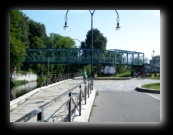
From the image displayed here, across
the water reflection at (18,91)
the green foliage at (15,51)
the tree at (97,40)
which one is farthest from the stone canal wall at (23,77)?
the tree at (97,40)

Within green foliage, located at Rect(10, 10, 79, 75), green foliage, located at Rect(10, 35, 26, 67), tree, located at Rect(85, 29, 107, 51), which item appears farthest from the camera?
tree, located at Rect(85, 29, 107, 51)

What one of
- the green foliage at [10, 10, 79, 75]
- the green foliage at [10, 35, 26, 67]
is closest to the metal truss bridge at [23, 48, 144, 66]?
the green foliage at [10, 10, 79, 75]

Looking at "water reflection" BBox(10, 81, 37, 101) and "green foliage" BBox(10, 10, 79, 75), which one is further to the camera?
"green foliage" BBox(10, 10, 79, 75)

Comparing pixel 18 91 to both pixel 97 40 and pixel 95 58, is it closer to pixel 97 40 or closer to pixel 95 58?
pixel 95 58

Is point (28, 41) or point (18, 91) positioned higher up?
point (28, 41)

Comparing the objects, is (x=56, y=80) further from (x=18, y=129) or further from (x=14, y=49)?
(x=18, y=129)

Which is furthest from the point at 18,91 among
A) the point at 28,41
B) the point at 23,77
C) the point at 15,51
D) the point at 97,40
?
the point at 97,40

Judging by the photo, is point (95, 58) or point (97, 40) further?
point (97, 40)

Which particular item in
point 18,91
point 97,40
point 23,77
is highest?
point 97,40

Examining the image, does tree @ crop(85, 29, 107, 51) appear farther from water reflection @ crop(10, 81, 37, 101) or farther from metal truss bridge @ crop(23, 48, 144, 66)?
water reflection @ crop(10, 81, 37, 101)

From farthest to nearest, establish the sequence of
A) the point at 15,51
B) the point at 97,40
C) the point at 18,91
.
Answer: the point at 97,40 < the point at 15,51 < the point at 18,91

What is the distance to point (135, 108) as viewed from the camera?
35.6 feet

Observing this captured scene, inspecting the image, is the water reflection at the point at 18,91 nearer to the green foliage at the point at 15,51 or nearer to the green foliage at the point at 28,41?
the green foliage at the point at 15,51
